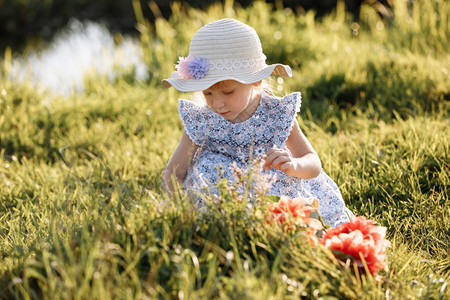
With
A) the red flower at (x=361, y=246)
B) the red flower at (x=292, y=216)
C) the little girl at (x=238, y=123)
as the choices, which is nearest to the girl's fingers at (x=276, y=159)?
the little girl at (x=238, y=123)

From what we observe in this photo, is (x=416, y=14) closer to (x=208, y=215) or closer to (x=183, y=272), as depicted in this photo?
(x=208, y=215)

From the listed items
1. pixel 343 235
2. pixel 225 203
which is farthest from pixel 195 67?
pixel 343 235

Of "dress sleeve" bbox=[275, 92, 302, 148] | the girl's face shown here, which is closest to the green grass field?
"dress sleeve" bbox=[275, 92, 302, 148]

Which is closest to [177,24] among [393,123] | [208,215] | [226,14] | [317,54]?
[226,14]

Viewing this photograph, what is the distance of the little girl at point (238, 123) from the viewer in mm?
2502

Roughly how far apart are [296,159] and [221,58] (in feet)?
1.88

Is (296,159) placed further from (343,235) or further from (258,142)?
(343,235)

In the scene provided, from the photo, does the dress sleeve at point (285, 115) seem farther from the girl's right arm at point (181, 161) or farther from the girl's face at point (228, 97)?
the girl's right arm at point (181, 161)

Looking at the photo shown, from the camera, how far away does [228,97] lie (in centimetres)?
256

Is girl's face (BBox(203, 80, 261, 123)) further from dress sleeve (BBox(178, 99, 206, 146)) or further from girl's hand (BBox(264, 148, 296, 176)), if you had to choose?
girl's hand (BBox(264, 148, 296, 176))

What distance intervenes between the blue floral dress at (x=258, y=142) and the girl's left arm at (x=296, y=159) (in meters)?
0.06

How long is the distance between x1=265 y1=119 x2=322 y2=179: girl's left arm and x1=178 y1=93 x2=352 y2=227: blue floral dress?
0.19ft

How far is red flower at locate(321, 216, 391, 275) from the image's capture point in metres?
1.98

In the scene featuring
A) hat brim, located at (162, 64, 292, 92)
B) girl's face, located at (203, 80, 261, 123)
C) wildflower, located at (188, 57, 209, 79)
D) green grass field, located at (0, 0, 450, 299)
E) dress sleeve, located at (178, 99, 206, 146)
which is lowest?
green grass field, located at (0, 0, 450, 299)
